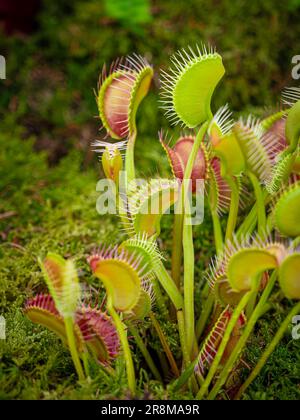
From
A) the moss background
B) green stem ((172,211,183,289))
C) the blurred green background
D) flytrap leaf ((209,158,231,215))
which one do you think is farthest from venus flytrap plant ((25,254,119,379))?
the blurred green background

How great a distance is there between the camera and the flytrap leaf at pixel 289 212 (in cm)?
90

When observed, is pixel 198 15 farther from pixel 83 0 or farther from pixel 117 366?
pixel 117 366

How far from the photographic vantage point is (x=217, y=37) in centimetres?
211

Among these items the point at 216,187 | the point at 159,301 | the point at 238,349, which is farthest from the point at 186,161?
the point at 238,349

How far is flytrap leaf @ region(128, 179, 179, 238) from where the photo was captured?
3.31ft

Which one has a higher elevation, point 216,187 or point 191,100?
point 191,100

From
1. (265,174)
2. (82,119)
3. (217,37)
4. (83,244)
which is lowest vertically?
(83,244)

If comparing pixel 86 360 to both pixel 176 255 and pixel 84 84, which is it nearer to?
pixel 176 255

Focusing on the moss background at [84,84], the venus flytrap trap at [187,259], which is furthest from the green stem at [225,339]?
the moss background at [84,84]

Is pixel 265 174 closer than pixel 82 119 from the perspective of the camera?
Yes

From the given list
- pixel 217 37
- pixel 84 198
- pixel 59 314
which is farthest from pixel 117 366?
pixel 217 37

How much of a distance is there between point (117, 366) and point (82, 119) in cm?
126

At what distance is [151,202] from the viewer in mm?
1015

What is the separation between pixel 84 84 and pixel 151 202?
1219 mm
